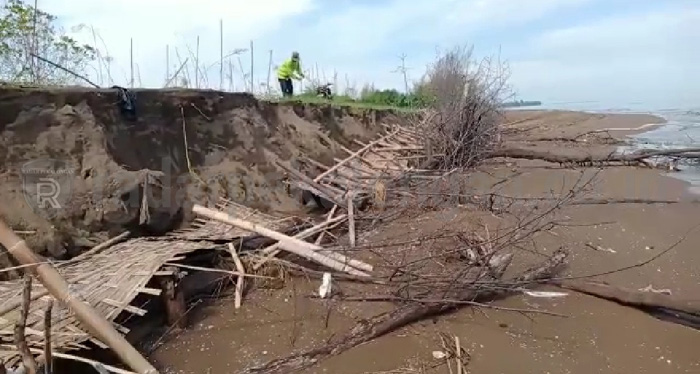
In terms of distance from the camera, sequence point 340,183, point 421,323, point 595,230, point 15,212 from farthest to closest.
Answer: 1. point 340,183
2. point 595,230
3. point 15,212
4. point 421,323

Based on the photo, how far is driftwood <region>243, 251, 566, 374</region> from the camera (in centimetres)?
445

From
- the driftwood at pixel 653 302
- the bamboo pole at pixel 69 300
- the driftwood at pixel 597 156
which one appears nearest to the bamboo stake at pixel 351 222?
the driftwood at pixel 653 302

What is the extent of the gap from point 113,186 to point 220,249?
58.4 inches

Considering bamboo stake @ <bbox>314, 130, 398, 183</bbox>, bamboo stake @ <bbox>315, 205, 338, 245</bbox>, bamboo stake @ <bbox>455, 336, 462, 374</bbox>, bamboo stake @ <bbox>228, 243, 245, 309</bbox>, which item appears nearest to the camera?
bamboo stake @ <bbox>455, 336, 462, 374</bbox>

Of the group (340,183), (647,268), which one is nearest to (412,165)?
(340,183)

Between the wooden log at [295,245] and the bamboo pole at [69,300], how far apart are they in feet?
9.50

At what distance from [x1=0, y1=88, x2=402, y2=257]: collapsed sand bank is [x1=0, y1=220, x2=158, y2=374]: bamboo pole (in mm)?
2585

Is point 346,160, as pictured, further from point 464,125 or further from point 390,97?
point 390,97

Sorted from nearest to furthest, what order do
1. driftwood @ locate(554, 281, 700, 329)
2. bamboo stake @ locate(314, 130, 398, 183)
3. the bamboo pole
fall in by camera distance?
the bamboo pole
driftwood @ locate(554, 281, 700, 329)
bamboo stake @ locate(314, 130, 398, 183)

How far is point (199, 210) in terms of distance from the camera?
21.8ft

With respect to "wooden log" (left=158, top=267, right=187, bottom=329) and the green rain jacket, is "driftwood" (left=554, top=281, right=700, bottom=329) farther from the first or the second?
the green rain jacket

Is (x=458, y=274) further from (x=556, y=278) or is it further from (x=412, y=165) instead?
(x=412, y=165)

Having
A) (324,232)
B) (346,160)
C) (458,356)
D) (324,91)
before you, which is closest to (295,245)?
(324,232)

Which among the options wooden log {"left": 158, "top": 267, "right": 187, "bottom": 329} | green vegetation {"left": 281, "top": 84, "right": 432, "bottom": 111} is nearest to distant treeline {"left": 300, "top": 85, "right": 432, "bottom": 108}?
green vegetation {"left": 281, "top": 84, "right": 432, "bottom": 111}
